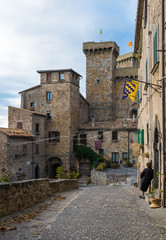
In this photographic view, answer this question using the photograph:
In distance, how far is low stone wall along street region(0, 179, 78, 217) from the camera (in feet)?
21.1

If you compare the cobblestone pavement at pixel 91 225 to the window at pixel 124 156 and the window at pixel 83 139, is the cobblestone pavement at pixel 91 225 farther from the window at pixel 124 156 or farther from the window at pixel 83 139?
the window at pixel 83 139

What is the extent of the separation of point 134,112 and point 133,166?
9.25 m

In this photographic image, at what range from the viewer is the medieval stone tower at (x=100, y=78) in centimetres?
3869

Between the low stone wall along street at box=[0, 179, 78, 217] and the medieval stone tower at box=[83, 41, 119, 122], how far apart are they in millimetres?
29147

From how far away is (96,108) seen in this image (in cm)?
3906

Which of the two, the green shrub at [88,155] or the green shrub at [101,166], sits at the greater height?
the green shrub at [88,155]

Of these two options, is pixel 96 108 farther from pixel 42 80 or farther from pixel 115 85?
pixel 42 80

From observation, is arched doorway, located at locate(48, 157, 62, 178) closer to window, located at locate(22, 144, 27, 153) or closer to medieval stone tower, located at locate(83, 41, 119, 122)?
window, located at locate(22, 144, 27, 153)

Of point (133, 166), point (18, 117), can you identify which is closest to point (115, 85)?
point (133, 166)

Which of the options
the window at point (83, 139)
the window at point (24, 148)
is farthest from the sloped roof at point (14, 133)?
the window at point (83, 139)

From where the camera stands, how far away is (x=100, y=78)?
128 feet

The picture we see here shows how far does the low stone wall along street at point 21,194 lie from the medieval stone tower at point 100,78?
95.6 ft

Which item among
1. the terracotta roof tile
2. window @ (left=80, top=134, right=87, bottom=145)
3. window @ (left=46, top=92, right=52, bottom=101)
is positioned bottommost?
window @ (left=80, top=134, right=87, bottom=145)

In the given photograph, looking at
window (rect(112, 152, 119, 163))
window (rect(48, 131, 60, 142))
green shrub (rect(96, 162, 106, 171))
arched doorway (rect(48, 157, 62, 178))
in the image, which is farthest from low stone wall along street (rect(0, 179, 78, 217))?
window (rect(112, 152, 119, 163))
